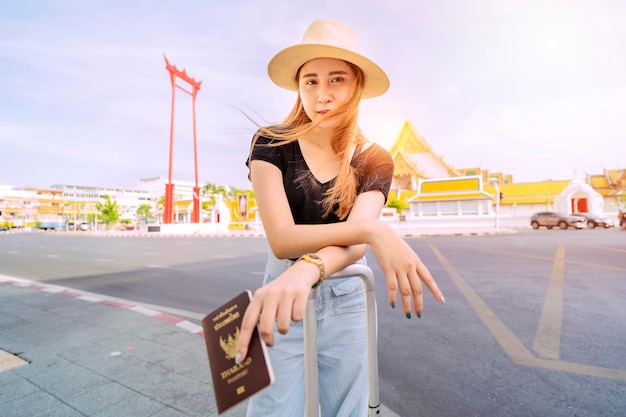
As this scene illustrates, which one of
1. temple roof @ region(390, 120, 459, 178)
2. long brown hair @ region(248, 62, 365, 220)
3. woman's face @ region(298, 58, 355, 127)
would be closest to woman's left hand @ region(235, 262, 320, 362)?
long brown hair @ region(248, 62, 365, 220)

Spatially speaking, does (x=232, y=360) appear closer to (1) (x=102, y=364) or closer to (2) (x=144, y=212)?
(1) (x=102, y=364)

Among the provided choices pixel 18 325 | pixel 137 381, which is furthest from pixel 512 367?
pixel 18 325

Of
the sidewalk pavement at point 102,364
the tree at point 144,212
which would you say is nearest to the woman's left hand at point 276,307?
the sidewalk pavement at point 102,364

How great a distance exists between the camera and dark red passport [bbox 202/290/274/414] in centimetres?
59

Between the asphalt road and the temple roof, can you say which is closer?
the asphalt road

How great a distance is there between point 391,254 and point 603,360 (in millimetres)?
3101

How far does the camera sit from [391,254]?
863mm

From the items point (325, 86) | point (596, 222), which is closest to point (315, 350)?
point (325, 86)

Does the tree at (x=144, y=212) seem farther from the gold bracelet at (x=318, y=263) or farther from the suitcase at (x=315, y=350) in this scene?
the gold bracelet at (x=318, y=263)

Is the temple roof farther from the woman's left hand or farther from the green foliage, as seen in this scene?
the green foliage

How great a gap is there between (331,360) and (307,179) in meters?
0.66

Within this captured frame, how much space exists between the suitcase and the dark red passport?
0.31 m

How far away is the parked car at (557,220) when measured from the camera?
21422 millimetres

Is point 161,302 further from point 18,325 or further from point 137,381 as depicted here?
point 137,381
